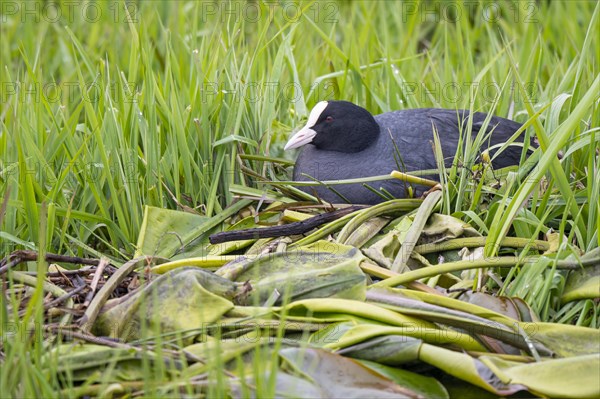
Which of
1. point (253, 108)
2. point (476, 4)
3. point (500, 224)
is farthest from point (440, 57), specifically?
point (500, 224)

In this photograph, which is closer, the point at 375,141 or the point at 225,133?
the point at 225,133

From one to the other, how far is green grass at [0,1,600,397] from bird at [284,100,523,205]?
0.38 ft

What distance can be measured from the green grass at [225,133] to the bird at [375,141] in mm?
115

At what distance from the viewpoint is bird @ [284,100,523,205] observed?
3.23 m

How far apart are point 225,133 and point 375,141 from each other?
0.62 meters

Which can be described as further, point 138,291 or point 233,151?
point 233,151

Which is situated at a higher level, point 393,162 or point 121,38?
point 121,38

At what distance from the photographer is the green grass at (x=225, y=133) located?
252 cm

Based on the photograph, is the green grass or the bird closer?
the green grass

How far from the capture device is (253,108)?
3338 millimetres

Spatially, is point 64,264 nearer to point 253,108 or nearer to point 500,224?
point 253,108

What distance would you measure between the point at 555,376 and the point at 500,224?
60cm

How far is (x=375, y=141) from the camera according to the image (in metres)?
3.40

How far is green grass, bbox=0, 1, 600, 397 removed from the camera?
2.52 meters
